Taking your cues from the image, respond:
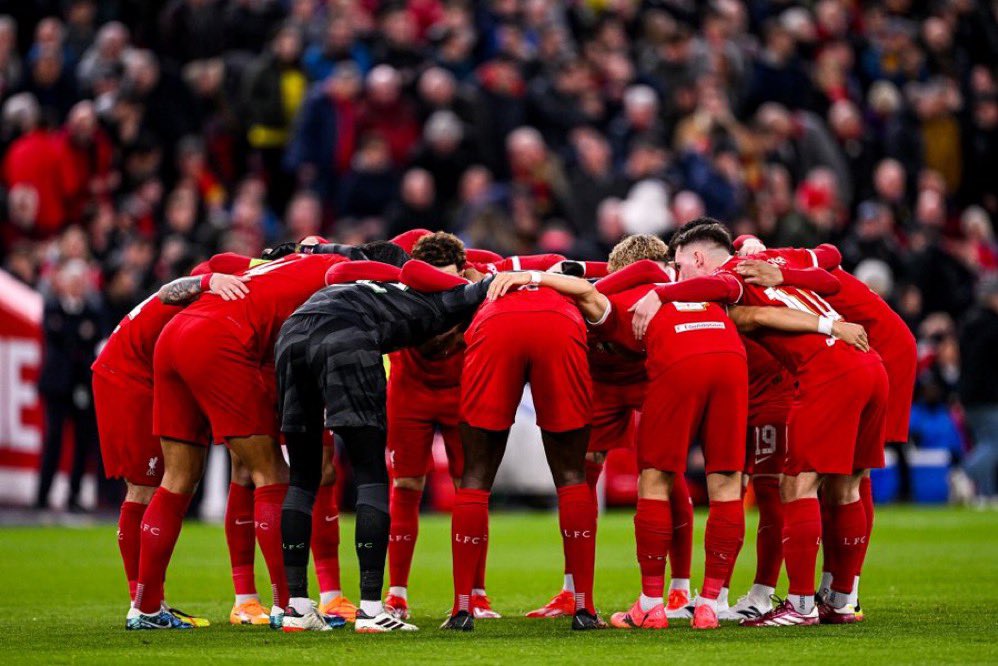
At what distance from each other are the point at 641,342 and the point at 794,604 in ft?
5.57

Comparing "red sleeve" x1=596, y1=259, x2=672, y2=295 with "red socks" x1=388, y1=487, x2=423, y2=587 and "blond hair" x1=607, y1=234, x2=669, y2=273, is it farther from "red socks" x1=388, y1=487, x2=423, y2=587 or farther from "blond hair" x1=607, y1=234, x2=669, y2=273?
"red socks" x1=388, y1=487, x2=423, y2=587

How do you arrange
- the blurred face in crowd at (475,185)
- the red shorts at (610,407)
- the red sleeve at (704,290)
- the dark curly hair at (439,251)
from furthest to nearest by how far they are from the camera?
the blurred face in crowd at (475,185), the red shorts at (610,407), the dark curly hair at (439,251), the red sleeve at (704,290)

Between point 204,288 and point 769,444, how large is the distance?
351 centimetres

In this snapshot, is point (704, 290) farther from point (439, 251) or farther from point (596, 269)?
point (439, 251)

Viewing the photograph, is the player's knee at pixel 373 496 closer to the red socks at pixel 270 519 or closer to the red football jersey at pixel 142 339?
the red socks at pixel 270 519

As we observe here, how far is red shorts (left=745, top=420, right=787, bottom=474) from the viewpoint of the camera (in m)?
10.1

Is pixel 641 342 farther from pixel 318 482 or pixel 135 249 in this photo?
pixel 135 249

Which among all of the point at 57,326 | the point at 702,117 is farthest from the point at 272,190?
the point at 702,117

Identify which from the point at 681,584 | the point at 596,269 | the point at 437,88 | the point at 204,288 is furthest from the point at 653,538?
the point at 437,88

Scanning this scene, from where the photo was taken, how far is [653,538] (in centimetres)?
919

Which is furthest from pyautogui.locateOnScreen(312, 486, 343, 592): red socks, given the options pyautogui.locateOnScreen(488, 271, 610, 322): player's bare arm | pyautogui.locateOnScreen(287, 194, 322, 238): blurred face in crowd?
pyautogui.locateOnScreen(287, 194, 322, 238): blurred face in crowd

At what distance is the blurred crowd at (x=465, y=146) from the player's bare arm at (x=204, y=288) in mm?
7554

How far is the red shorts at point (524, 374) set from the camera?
29.8 feet

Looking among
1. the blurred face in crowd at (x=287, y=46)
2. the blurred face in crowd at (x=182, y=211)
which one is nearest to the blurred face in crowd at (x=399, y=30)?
the blurred face in crowd at (x=287, y=46)
